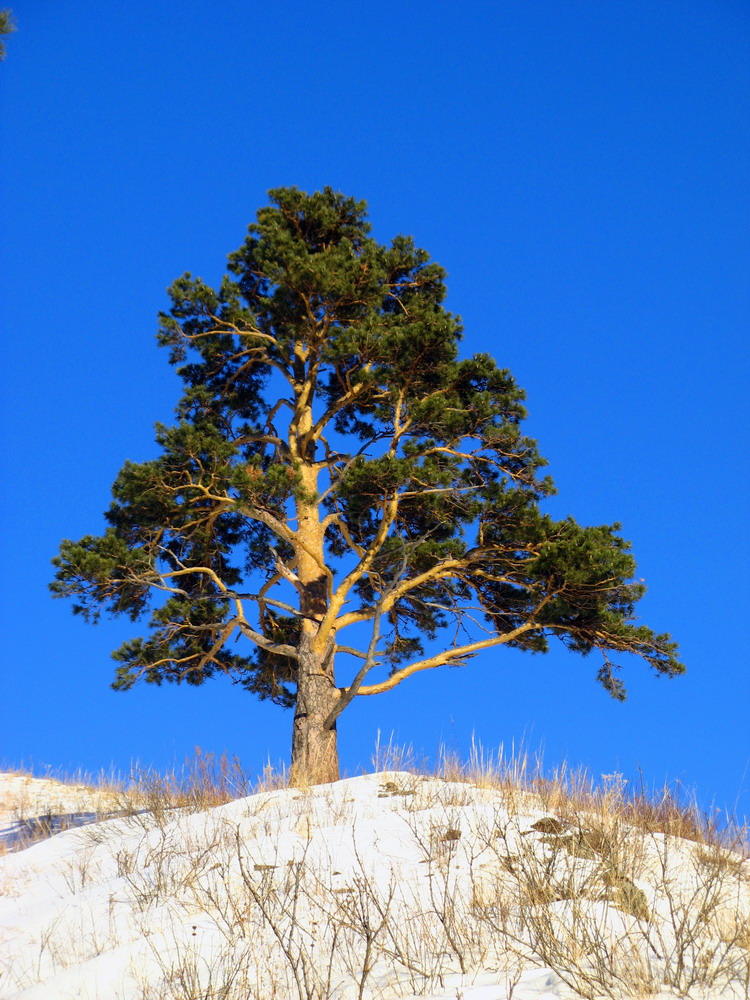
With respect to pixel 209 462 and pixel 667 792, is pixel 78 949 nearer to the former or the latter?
pixel 667 792

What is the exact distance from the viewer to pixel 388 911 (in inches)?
205

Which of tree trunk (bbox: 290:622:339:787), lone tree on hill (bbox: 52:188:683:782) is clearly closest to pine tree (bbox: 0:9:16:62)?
lone tree on hill (bbox: 52:188:683:782)

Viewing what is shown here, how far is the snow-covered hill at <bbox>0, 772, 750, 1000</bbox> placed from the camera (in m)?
4.93

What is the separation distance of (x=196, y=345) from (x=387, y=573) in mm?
5081

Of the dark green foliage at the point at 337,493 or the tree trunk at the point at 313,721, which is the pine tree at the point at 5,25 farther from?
the tree trunk at the point at 313,721

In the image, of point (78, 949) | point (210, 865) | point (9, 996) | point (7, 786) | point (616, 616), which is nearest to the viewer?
point (9, 996)

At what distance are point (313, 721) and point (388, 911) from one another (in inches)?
319

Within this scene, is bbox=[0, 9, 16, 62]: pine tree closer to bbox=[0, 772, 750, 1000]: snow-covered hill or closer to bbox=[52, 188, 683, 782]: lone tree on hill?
bbox=[52, 188, 683, 782]: lone tree on hill

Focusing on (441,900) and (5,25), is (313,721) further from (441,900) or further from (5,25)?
(5,25)

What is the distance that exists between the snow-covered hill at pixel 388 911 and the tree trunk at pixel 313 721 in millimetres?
3879

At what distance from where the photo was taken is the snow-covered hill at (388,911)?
4926 millimetres

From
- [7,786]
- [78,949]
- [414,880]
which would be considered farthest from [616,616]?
[7,786]

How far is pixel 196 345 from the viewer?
15578mm

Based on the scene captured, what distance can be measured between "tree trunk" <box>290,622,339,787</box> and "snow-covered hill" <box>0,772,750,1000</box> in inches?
153
